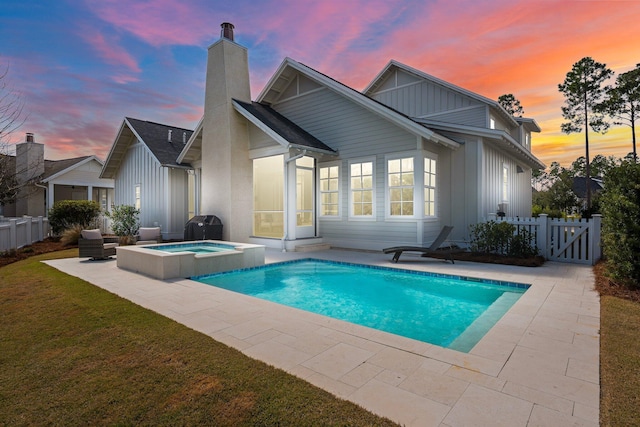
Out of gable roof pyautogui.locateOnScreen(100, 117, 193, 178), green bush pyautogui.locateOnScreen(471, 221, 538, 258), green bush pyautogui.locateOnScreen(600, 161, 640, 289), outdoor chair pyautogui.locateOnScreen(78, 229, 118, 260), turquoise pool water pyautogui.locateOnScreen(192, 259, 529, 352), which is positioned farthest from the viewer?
gable roof pyautogui.locateOnScreen(100, 117, 193, 178)

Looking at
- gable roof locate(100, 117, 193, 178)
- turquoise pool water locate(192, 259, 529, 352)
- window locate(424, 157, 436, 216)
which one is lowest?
turquoise pool water locate(192, 259, 529, 352)

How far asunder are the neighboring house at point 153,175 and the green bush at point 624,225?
14.9 m

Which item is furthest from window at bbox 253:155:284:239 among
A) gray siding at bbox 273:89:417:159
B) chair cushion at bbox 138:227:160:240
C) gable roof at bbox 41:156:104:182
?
gable roof at bbox 41:156:104:182

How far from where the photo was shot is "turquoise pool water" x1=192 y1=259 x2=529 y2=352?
4766 millimetres

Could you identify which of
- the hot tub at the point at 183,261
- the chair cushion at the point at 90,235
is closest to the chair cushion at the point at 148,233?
the chair cushion at the point at 90,235

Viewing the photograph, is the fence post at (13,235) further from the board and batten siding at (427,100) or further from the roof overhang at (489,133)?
the board and batten siding at (427,100)

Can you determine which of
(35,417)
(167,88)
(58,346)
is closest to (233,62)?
(167,88)

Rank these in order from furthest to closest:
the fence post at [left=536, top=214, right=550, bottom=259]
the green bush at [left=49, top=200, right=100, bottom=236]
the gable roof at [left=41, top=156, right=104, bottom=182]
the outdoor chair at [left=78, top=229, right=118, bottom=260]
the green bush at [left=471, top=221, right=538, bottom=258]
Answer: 1. the gable roof at [left=41, top=156, right=104, bottom=182]
2. the green bush at [left=49, top=200, right=100, bottom=236]
3. the outdoor chair at [left=78, top=229, right=118, bottom=260]
4. the green bush at [left=471, top=221, right=538, bottom=258]
5. the fence post at [left=536, top=214, right=550, bottom=259]

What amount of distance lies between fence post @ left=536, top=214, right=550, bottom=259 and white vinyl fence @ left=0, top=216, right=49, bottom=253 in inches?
639

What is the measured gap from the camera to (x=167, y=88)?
15.4 meters

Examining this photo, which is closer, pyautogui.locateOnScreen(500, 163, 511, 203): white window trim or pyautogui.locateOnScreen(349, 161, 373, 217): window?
pyautogui.locateOnScreen(349, 161, 373, 217): window

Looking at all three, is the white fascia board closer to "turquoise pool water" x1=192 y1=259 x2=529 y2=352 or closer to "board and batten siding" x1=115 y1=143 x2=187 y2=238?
"board and batten siding" x1=115 y1=143 x2=187 y2=238

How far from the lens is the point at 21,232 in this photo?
12.5 metres

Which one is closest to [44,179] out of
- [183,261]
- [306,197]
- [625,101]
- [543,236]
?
[306,197]
